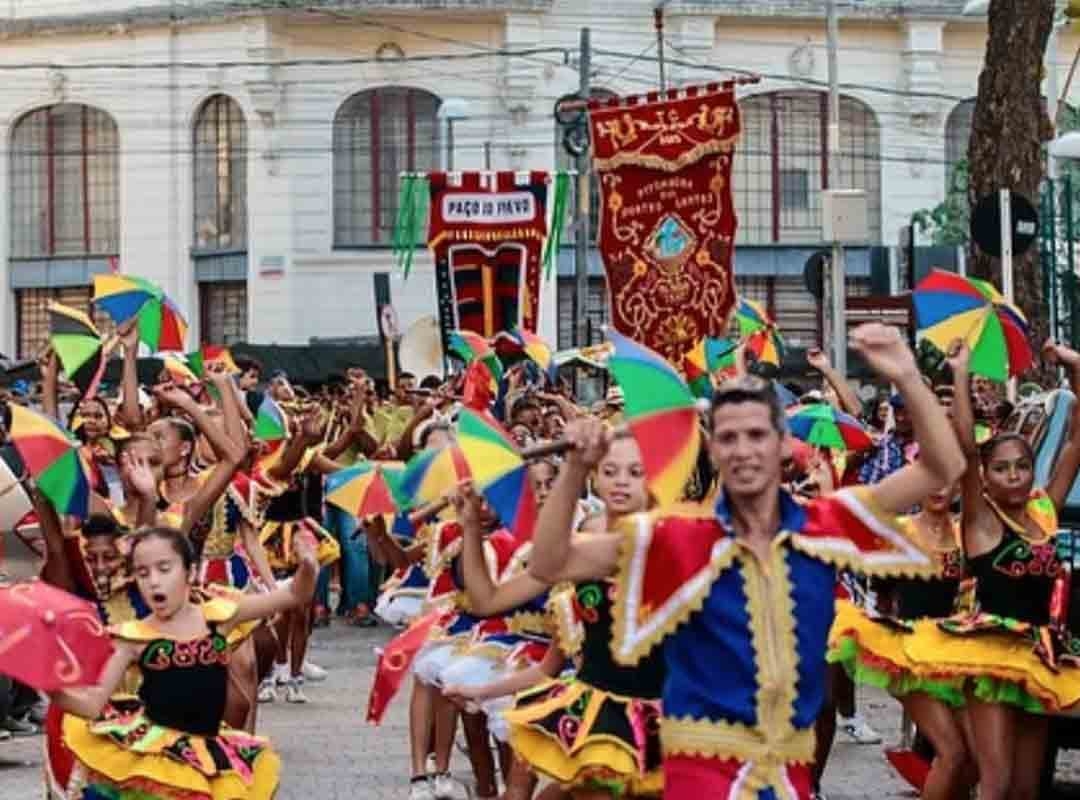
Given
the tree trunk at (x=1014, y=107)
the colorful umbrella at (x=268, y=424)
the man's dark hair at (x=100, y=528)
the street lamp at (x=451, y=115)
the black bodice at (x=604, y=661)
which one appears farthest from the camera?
the street lamp at (x=451, y=115)

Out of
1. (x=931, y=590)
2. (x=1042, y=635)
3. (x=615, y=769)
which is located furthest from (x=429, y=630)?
(x=615, y=769)

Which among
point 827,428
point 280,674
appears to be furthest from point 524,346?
point 827,428

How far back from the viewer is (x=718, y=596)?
7188mm

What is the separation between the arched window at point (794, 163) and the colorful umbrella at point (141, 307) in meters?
35.3

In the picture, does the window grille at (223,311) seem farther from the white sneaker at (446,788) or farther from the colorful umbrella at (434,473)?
the colorful umbrella at (434,473)

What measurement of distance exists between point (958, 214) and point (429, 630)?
35377 millimetres

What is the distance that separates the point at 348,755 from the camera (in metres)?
14.8

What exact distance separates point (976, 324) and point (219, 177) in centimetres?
3928

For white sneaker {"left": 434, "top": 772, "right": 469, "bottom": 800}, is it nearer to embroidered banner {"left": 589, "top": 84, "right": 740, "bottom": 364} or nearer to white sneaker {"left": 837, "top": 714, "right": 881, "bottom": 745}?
white sneaker {"left": 837, "top": 714, "right": 881, "bottom": 745}

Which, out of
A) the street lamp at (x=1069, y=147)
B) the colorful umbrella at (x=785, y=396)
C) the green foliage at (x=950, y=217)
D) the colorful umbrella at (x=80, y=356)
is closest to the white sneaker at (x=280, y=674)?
the colorful umbrella at (x=80, y=356)

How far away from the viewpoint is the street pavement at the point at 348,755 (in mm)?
13336

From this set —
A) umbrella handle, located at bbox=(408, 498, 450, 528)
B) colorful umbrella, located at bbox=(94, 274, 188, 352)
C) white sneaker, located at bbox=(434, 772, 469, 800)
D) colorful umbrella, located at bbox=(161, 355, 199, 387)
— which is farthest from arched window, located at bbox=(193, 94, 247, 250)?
umbrella handle, located at bbox=(408, 498, 450, 528)

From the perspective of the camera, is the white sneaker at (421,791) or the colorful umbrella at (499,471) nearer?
the colorful umbrella at (499,471)

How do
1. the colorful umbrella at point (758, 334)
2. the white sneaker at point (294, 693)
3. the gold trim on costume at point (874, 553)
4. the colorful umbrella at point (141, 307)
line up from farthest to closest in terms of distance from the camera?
the colorful umbrella at point (758, 334)
the white sneaker at point (294, 693)
the colorful umbrella at point (141, 307)
the gold trim on costume at point (874, 553)
